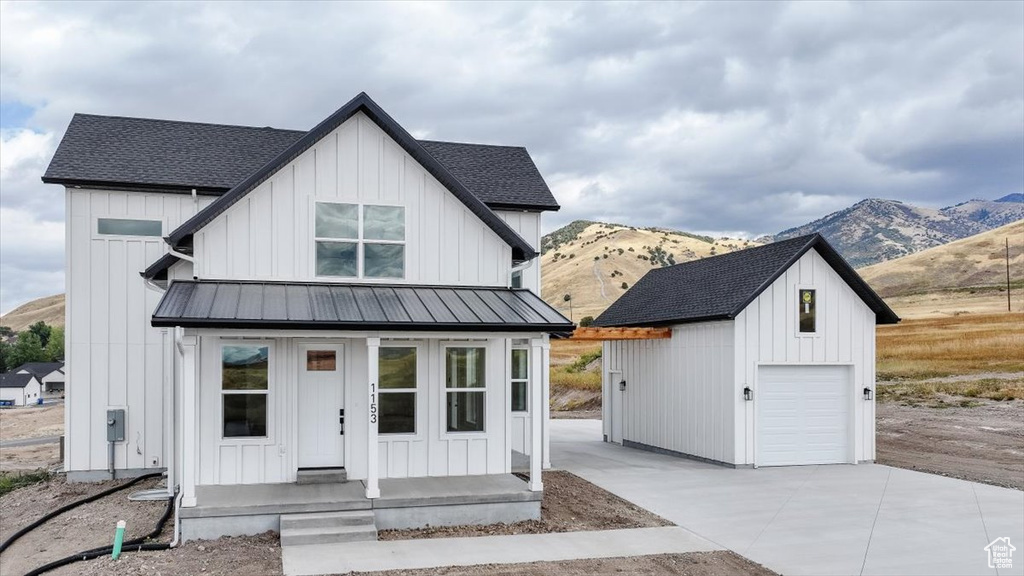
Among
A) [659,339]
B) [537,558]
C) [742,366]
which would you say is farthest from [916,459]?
[537,558]

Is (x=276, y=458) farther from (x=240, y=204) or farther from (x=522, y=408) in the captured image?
(x=522, y=408)

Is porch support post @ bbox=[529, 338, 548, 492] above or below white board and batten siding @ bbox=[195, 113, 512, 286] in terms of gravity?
below

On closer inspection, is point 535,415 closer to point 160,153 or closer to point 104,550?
point 104,550

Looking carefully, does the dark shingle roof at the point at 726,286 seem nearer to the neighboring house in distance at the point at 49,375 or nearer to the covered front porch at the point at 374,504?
the covered front porch at the point at 374,504

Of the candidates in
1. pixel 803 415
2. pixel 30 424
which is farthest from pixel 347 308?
pixel 30 424

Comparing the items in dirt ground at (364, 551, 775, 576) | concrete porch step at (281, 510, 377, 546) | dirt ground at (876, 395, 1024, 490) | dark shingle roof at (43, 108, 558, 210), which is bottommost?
dirt ground at (876, 395, 1024, 490)

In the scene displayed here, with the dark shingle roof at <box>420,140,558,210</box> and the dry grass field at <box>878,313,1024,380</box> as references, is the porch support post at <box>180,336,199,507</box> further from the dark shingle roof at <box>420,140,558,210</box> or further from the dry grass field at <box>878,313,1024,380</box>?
the dry grass field at <box>878,313,1024,380</box>

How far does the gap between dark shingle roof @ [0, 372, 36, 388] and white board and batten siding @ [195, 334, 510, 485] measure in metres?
77.0

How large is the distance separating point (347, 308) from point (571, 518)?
456 centimetres

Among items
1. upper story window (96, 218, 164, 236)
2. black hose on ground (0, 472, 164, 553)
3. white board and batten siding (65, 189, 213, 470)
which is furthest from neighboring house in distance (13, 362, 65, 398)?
black hose on ground (0, 472, 164, 553)

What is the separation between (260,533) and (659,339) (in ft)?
36.5

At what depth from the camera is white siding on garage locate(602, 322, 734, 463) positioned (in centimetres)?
1703

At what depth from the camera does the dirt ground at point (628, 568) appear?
9359 mm

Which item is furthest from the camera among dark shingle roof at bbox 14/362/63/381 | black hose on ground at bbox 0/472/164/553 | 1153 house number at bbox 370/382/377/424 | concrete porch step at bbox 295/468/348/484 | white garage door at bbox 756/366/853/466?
dark shingle roof at bbox 14/362/63/381
